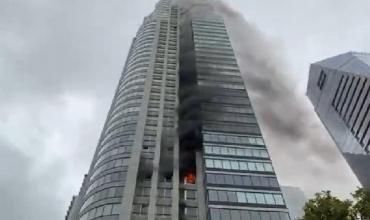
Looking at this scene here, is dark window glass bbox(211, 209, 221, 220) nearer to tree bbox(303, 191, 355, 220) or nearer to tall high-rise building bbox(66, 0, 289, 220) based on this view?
tall high-rise building bbox(66, 0, 289, 220)

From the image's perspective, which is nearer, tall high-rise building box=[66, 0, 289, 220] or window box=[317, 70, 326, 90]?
tall high-rise building box=[66, 0, 289, 220]

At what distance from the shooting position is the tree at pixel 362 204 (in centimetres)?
3009

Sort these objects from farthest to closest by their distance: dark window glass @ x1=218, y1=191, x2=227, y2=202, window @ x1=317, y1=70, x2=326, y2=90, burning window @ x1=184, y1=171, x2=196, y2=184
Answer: window @ x1=317, y1=70, x2=326, y2=90, burning window @ x1=184, y1=171, x2=196, y2=184, dark window glass @ x1=218, y1=191, x2=227, y2=202

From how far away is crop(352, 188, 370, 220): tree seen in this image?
98.7 ft

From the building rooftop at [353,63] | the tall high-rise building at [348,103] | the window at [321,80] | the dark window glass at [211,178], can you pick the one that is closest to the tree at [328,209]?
the dark window glass at [211,178]

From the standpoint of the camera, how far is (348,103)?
134 metres

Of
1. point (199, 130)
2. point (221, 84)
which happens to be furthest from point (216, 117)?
point (221, 84)

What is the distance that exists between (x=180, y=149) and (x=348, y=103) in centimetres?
7124

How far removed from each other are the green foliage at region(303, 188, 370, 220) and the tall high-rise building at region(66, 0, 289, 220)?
111 feet

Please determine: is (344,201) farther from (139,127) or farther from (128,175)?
(139,127)

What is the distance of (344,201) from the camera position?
104 feet

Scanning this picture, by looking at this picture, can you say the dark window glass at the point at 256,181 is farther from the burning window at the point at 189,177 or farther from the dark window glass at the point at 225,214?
the burning window at the point at 189,177

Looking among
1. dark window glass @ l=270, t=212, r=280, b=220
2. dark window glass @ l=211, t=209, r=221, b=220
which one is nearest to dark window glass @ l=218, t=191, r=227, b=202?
dark window glass @ l=211, t=209, r=221, b=220

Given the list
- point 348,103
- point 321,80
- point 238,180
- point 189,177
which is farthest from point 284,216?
point 321,80
